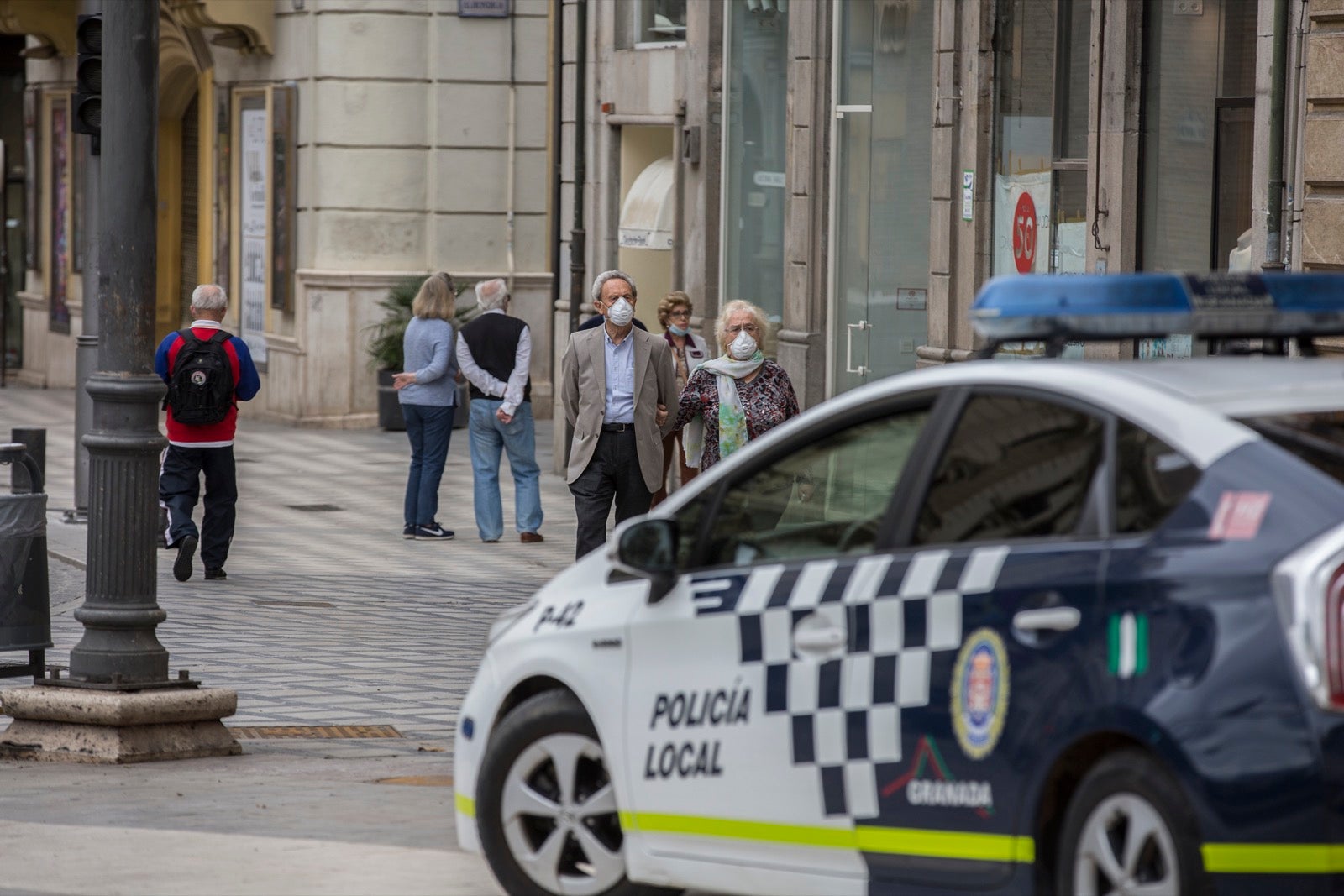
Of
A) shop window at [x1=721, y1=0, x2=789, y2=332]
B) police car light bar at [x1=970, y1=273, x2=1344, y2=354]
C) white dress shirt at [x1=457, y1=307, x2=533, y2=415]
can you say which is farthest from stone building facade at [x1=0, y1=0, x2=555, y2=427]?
police car light bar at [x1=970, y1=273, x2=1344, y2=354]

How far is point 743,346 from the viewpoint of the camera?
11.1m

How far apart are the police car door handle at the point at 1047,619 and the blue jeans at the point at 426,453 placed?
455 inches

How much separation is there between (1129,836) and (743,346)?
22.3 ft

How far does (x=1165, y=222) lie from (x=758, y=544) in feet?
27.8

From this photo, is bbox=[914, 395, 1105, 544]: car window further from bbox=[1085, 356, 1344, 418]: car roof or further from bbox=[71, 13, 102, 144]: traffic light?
bbox=[71, 13, 102, 144]: traffic light

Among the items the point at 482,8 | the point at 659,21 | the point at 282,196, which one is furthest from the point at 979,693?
the point at 282,196

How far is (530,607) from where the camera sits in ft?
20.0

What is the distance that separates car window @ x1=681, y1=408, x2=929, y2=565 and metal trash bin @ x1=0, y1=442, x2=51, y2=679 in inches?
162

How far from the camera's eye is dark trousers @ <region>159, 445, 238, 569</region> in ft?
45.0

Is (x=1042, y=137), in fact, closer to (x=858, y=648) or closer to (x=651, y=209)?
(x=651, y=209)

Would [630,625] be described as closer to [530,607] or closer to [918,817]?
[530,607]

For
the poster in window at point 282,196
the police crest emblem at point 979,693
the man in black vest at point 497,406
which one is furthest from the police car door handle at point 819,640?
the poster in window at point 282,196

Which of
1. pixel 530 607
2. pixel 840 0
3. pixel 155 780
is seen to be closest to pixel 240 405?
pixel 840 0

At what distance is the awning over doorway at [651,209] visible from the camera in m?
19.2
